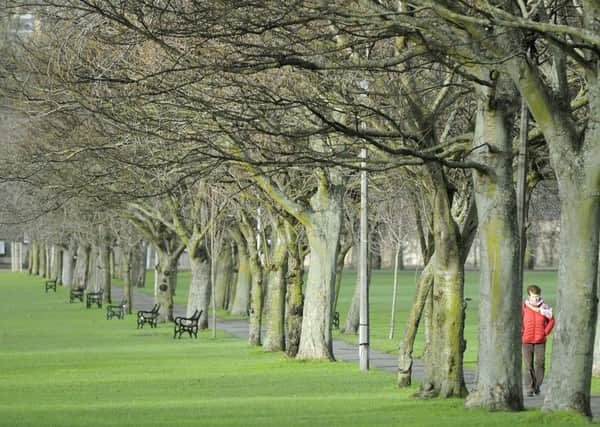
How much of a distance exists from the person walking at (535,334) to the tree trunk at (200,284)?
26588mm

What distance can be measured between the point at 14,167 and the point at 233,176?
793 centimetres

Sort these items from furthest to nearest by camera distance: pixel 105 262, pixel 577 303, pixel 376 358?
pixel 105 262 → pixel 376 358 → pixel 577 303

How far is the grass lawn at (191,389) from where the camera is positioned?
19.0m

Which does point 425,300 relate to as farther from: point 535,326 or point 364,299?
point 364,299

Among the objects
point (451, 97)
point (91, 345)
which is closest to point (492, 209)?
point (451, 97)

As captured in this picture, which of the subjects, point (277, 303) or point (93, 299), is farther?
point (93, 299)

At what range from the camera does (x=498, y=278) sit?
19.4 m

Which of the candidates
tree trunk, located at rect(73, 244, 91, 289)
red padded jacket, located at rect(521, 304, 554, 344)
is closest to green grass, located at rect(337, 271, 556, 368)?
red padded jacket, located at rect(521, 304, 554, 344)

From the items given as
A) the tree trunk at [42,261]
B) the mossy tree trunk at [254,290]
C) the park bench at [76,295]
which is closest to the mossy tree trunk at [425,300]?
the mossy tree trunk at [254,290]

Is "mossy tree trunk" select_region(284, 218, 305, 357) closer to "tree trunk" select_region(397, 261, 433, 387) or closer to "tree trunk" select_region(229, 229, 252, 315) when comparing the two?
"tree trunk" select_region(397, 261, 433, 387)

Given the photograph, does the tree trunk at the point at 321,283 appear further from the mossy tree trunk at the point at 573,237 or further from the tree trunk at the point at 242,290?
the tree trunk at the point at 242,290

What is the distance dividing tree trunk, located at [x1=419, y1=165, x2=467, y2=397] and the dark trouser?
1845 millimetres

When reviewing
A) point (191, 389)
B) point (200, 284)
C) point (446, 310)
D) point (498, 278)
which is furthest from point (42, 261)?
point (498, 278)

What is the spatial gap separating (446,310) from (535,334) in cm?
222
